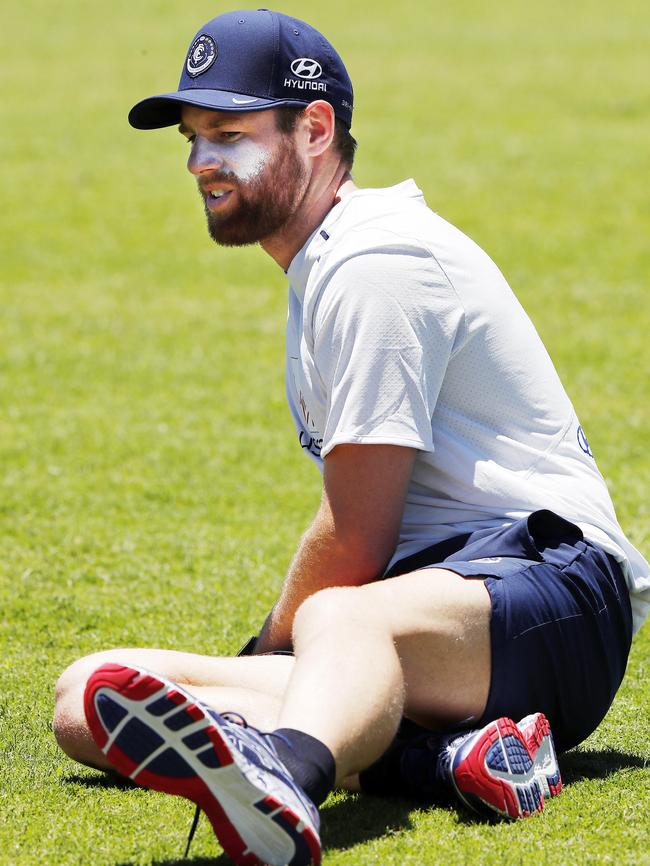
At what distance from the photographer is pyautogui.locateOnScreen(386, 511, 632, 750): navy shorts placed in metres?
3.12

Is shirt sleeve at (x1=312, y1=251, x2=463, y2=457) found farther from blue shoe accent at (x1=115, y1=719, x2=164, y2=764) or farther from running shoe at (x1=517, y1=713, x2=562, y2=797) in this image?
blue shoe accent at (x1=115, y1=719, x2=164, y2=764)

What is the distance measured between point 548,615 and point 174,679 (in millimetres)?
912

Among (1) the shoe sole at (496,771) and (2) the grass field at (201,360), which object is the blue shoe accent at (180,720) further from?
(1) the shoe sole at (496,771)

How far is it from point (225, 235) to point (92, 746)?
134 centimetres

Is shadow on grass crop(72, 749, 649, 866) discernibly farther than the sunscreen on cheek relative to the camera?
No

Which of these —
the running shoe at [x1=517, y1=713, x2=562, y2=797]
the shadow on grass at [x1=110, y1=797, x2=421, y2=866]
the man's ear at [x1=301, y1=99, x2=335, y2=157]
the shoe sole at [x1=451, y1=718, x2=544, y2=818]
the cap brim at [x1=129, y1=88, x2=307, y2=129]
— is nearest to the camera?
the shadow on grass at [x1=110, y1=797, x2=421, y2=866]

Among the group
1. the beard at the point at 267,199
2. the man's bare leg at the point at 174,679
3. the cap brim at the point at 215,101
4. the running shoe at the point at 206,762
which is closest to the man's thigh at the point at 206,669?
the man's bare leg at the point at 174,679

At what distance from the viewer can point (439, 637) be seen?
2998 mm

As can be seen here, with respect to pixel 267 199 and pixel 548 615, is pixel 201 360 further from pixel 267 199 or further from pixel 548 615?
pixel 548 615

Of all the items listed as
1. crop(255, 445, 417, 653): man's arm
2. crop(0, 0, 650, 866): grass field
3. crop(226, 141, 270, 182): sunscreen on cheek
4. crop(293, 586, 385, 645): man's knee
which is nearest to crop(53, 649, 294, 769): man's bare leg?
crop(0, 0, 650, 866): grass field

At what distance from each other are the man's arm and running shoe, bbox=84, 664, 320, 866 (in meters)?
0.69

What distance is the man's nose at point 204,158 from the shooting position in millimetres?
3551

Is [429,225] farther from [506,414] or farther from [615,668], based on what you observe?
[615,668]

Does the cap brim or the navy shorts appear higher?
the cap brim
